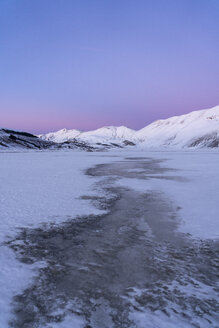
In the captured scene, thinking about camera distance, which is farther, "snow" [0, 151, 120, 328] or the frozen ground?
"snow" [0, 151, 120, 328]

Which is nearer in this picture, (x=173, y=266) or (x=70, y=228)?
(x=173, y=266)

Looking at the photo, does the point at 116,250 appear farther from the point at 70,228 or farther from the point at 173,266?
the point at 70,228

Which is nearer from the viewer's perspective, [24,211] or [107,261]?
[107,261]

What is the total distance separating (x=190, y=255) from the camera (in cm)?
677

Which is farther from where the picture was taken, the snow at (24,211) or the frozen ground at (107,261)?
the snow at (24,211)

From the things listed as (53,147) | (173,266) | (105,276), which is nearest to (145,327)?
(105,276)

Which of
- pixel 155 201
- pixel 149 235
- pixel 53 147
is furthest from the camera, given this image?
pixel 53 147

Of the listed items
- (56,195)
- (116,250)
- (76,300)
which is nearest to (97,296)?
(76,300)

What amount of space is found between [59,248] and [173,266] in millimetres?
3293

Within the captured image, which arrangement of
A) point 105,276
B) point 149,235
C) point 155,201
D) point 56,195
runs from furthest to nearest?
point 56,195 < point 155,201 < point 149,235 < point 105,276

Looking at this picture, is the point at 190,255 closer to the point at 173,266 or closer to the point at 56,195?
the point at 173,266

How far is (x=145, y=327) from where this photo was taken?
4.08 metres

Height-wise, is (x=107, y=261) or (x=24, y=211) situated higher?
(x=24, y=211)

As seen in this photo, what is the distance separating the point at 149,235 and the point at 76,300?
397cm
